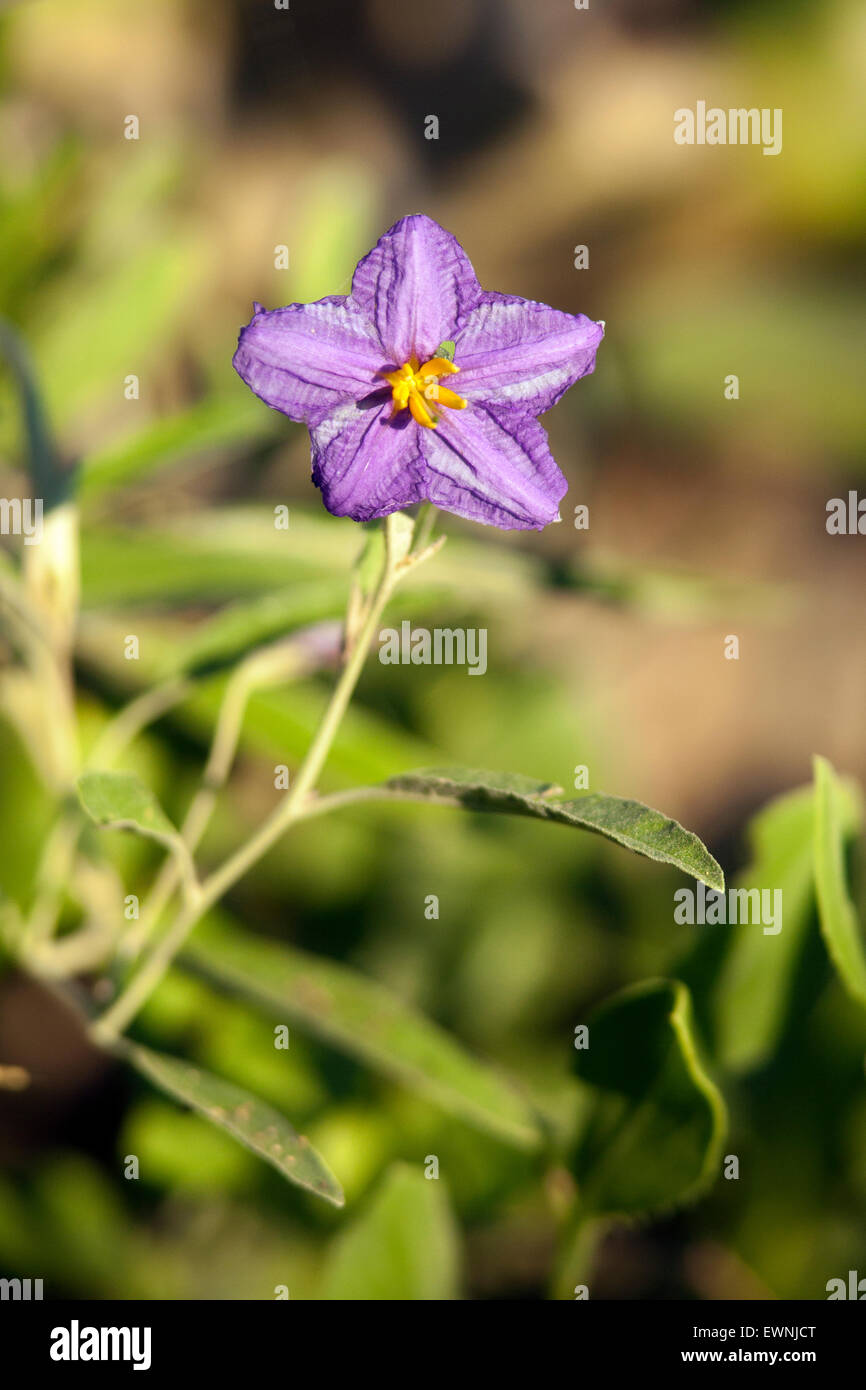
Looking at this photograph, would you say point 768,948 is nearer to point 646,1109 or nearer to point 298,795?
point 646,1109

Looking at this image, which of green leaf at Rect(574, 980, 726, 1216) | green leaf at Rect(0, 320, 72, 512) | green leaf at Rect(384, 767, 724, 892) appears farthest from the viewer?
green leaf at Rect(0, 320, 72, 512)

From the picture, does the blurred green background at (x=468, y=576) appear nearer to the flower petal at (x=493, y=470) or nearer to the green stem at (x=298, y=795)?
the green stem at (x=298, y=795)

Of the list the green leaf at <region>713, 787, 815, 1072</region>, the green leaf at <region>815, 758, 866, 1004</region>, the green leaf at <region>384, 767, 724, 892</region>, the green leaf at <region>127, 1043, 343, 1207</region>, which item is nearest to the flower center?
the green leaf at <region>384, 767, 724, 892</region>

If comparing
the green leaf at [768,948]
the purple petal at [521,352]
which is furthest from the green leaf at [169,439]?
the green leaf at [768,948]

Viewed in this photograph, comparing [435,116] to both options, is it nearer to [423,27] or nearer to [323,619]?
[423,27]

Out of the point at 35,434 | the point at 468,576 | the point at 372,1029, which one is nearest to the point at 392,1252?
the point at 372,1029

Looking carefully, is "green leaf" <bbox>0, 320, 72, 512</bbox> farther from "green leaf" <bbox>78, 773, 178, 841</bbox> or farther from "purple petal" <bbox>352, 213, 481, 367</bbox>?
"purple petal" <bbox>352, 213, 481, 367</bbox>
